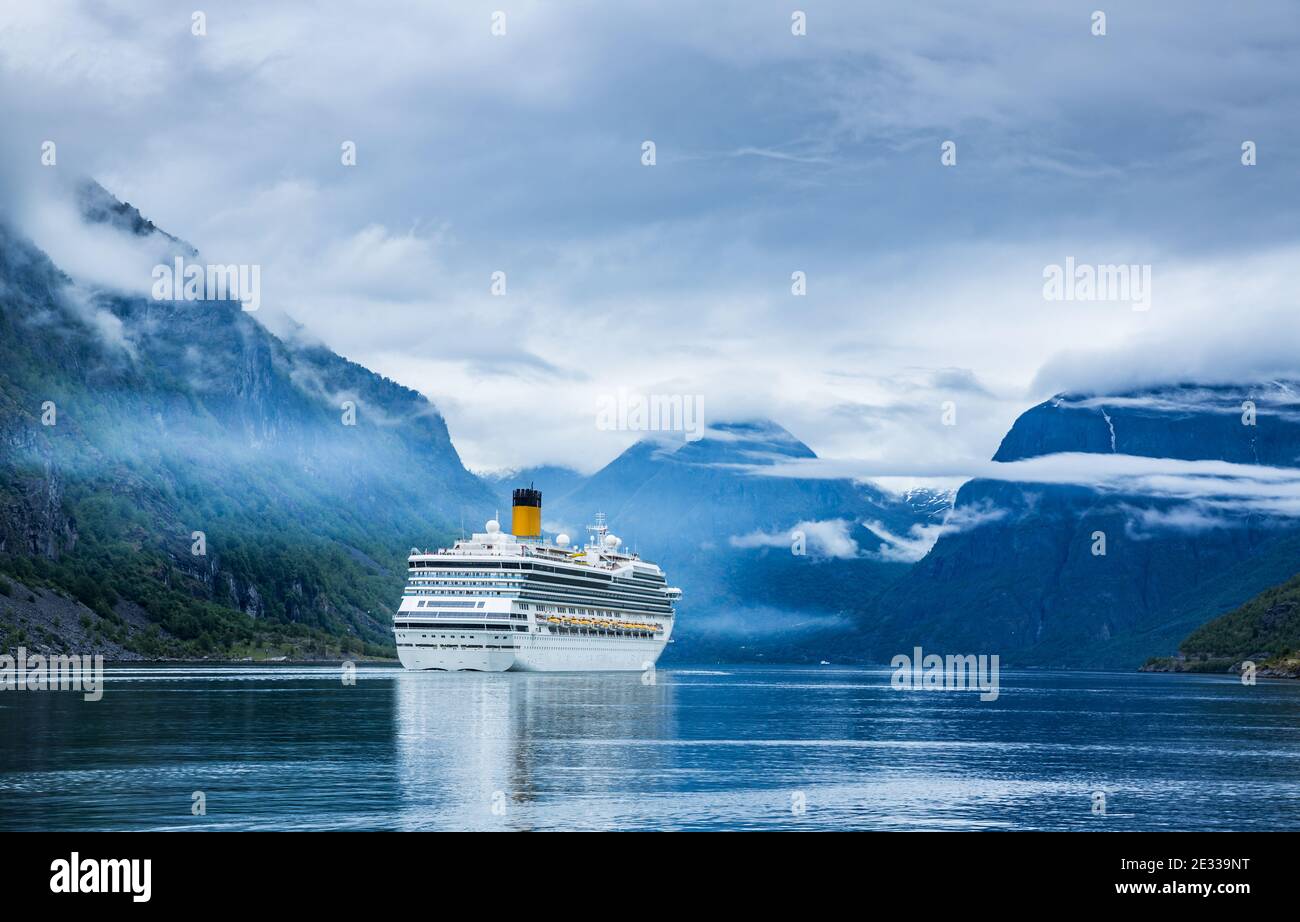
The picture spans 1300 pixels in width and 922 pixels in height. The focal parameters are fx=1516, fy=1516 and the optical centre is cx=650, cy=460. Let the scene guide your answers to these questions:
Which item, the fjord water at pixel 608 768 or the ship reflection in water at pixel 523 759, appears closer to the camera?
the fjord water at pixel 608 768

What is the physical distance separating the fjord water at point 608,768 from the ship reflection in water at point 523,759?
0.96 feet

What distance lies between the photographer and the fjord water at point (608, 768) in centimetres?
7225

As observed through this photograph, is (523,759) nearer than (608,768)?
No

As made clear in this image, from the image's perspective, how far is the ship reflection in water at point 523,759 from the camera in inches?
2857

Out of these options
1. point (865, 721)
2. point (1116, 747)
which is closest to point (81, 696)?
point (865, 721)

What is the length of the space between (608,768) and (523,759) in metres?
7.21

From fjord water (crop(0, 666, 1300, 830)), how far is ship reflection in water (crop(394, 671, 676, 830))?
0.96 ft

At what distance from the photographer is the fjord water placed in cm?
7225

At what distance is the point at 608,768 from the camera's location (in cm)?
9262

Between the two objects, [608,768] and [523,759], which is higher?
[523,759]
